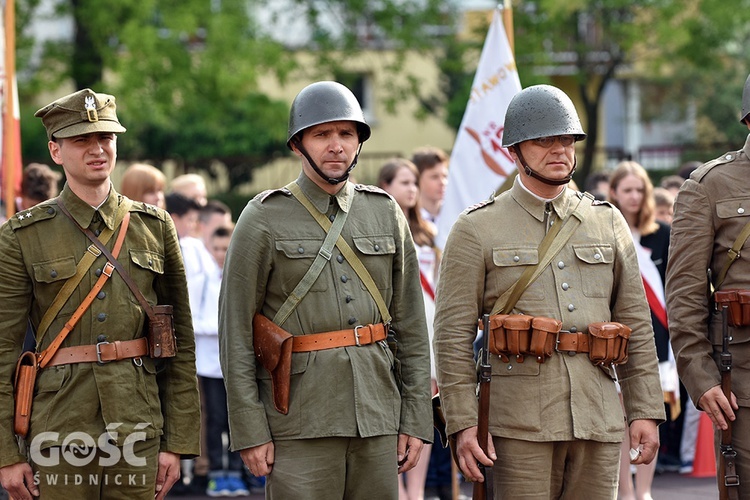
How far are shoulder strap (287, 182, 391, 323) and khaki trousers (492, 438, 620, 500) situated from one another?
0.73m

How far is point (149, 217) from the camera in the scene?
5430 millimetres

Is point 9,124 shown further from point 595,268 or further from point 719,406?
point 719,406

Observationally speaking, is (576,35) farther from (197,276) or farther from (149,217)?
(149,217)

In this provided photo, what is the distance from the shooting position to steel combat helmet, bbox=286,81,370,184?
5.20 meters

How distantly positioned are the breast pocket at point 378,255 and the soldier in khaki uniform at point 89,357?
2.88ft

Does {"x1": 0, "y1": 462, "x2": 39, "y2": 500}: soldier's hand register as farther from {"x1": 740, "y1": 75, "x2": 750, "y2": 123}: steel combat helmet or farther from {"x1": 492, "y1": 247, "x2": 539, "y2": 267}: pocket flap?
{"x1": 740, "y1": 75, "x2": 750, "y2": 123}: steel combat helmet

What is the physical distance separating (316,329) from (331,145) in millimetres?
774

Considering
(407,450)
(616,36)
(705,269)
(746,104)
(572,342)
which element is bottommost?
(407,450)

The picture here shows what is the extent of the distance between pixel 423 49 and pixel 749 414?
755 inches

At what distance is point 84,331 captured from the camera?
5.14m

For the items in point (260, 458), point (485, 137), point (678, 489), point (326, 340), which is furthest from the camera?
point (678, 489)

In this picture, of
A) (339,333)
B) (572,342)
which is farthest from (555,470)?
(339,333)

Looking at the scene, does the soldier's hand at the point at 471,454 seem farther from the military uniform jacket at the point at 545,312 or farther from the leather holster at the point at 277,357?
the leather holster at the point at 277,357

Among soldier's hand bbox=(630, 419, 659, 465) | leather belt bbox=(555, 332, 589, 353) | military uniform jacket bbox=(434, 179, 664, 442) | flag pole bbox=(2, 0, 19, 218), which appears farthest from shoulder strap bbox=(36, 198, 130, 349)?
flag pole bbox=(2, 0, 19, 218)
